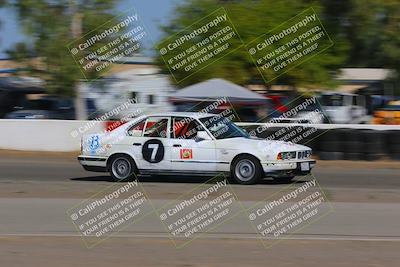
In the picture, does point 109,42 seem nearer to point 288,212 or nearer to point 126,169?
point 126,169


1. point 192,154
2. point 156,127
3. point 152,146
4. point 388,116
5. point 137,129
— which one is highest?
point 137,129

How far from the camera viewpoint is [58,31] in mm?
27703

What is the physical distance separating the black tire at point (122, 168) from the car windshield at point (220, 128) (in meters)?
1.55

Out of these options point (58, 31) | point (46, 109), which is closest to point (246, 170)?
point (58, 31)

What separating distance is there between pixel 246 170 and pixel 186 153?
1.14 m

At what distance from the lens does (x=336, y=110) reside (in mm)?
36562

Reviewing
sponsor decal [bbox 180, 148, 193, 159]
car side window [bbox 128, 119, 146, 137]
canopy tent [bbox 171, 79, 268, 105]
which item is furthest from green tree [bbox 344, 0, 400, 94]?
sponsor decal [bbox 180, 148, 193, 159]

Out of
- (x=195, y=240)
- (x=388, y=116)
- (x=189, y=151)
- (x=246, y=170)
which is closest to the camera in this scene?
(x=195, y=240)

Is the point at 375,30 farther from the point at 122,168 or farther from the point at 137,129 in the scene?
the point at 122,168

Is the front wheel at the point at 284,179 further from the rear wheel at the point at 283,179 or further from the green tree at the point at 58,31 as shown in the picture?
the green tree at the point at 58,31

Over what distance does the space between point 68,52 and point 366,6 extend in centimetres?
1369

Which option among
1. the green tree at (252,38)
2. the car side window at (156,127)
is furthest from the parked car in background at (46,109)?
the car side window at (156,127)

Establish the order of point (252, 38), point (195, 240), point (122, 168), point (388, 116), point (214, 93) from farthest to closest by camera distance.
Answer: point (388, 116) → point (252, 38) → point (214, 93) → point (122, 168) → point (195, 240)

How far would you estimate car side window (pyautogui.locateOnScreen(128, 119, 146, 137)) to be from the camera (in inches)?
581
